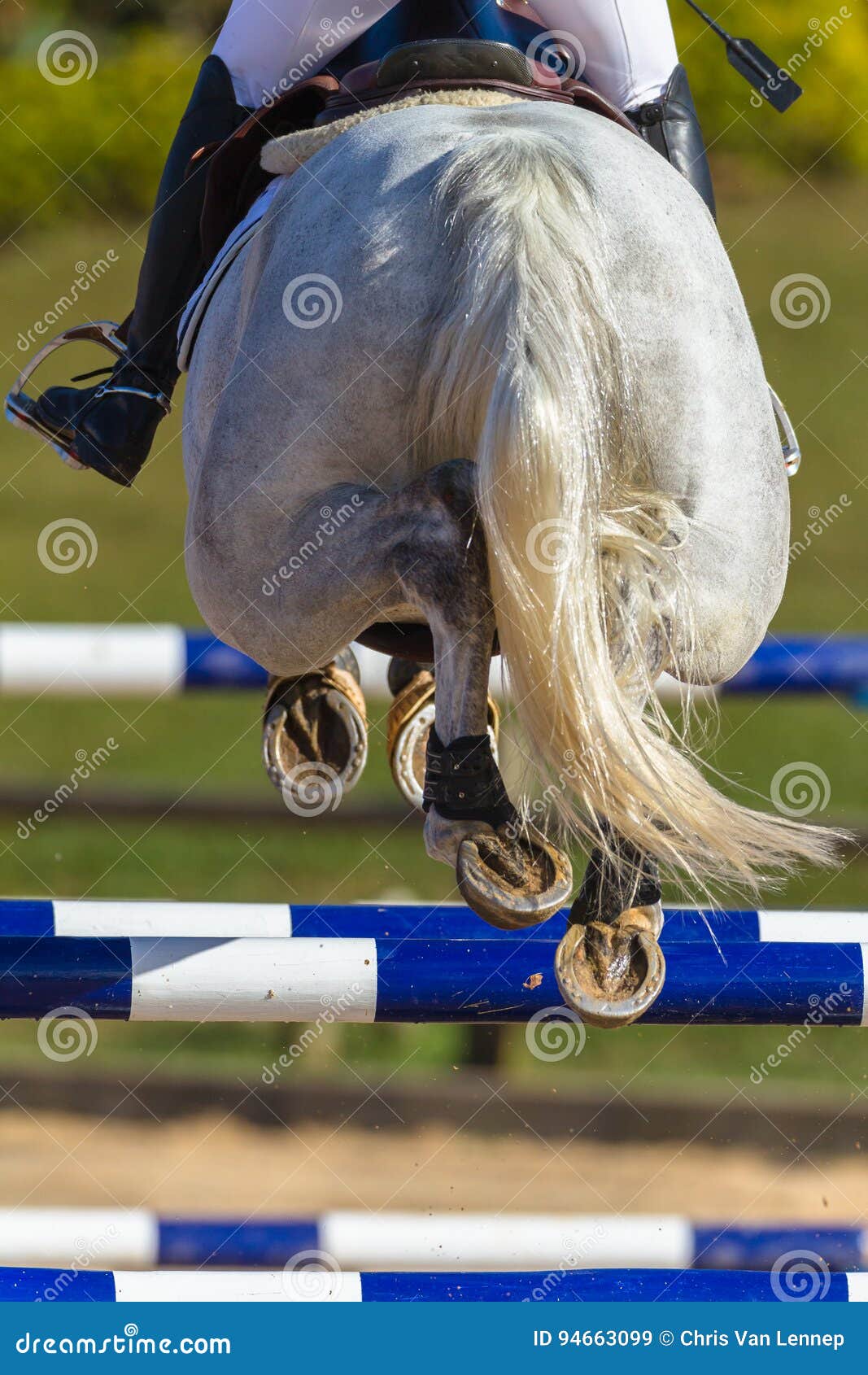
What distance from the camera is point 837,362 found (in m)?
10.7

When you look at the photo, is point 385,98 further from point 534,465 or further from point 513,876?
point 513,876

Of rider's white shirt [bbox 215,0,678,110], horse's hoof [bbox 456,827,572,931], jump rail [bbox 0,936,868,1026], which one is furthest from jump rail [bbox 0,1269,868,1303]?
rider's white shirt [bbox 215,0,678,110]

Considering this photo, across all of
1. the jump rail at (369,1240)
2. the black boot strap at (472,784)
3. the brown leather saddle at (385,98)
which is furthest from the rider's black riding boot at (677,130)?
the jump rail at (369,1240)

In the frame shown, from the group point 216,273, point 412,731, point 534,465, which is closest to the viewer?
point 534,465

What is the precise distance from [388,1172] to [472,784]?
2705 mm

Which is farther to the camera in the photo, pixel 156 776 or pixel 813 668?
pixel 156 776

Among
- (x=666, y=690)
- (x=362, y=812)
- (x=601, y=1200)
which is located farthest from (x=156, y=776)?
(x=666, y=690)

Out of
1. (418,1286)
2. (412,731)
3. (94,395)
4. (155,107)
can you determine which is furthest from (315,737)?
(155,107)

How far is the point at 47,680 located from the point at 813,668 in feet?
5.16

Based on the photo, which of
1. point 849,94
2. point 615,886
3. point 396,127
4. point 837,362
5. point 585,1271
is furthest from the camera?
point 837,362

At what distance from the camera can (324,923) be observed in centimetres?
259

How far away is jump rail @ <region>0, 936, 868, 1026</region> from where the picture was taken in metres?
1.90

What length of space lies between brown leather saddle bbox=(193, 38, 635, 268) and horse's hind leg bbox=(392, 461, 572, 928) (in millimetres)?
602

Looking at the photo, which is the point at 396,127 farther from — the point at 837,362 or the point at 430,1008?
the point at 837,362
